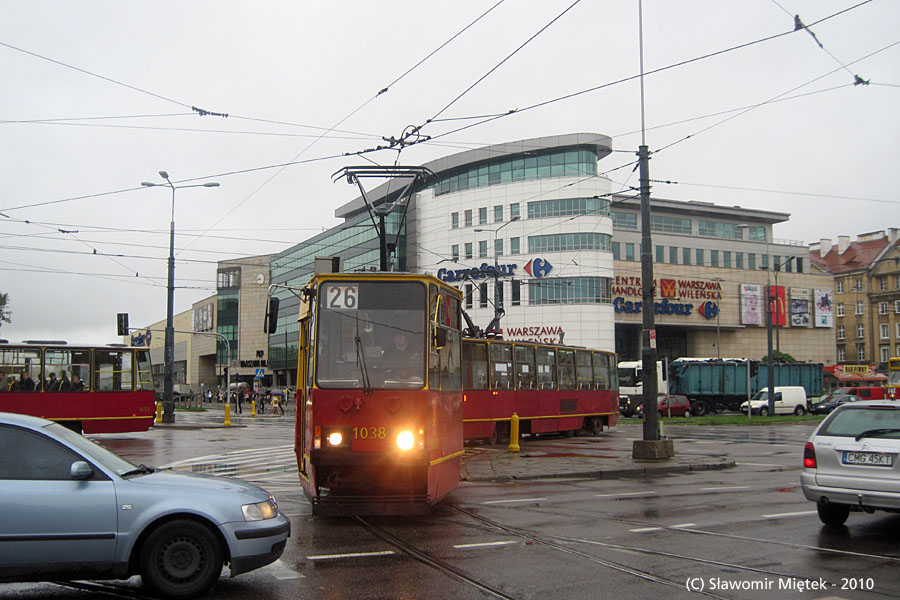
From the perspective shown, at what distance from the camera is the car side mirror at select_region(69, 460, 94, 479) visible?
6.16 meters

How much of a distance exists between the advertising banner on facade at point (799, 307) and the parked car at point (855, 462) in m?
76.4

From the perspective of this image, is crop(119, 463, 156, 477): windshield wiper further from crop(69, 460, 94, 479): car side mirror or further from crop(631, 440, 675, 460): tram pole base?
crop(631, 440, 675, 460): tram pole base

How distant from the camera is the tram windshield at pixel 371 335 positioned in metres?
10.1

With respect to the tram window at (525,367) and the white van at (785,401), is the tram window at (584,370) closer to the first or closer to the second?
the tram window at (525,367)

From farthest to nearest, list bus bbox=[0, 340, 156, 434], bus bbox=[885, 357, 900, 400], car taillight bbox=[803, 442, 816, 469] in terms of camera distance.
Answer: bus bbox=[885, 357, 900, 400] < bus bbox=[0, 340, 156, 434] < car taillight bbox=[803, 442, 816, 469]

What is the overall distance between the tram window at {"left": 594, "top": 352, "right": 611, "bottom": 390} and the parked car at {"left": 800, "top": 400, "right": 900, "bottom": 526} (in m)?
20.1

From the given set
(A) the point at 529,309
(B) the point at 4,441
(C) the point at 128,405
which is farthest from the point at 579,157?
(B) the point at 4,441

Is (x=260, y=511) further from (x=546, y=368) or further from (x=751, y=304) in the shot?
(x=751, y=304)

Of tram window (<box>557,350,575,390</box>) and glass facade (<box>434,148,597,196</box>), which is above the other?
glass facade (<box>434,148,597,196</box>)

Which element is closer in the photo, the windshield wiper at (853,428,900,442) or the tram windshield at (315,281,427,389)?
the windshield wiper at (853,428,900,442)

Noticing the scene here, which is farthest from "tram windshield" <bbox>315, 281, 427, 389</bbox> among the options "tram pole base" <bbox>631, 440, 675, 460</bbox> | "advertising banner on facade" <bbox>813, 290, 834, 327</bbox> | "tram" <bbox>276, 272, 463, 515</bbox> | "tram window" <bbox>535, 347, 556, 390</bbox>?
"advertising banner on facade" <bbox>813, 290, 834, 327</bbox>

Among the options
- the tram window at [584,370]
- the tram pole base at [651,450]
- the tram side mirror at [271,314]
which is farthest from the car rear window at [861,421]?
the tram window at [584,370]

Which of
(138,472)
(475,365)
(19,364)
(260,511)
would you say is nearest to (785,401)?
(475,365)

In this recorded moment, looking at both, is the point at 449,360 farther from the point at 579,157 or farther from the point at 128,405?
the point at 579,157
